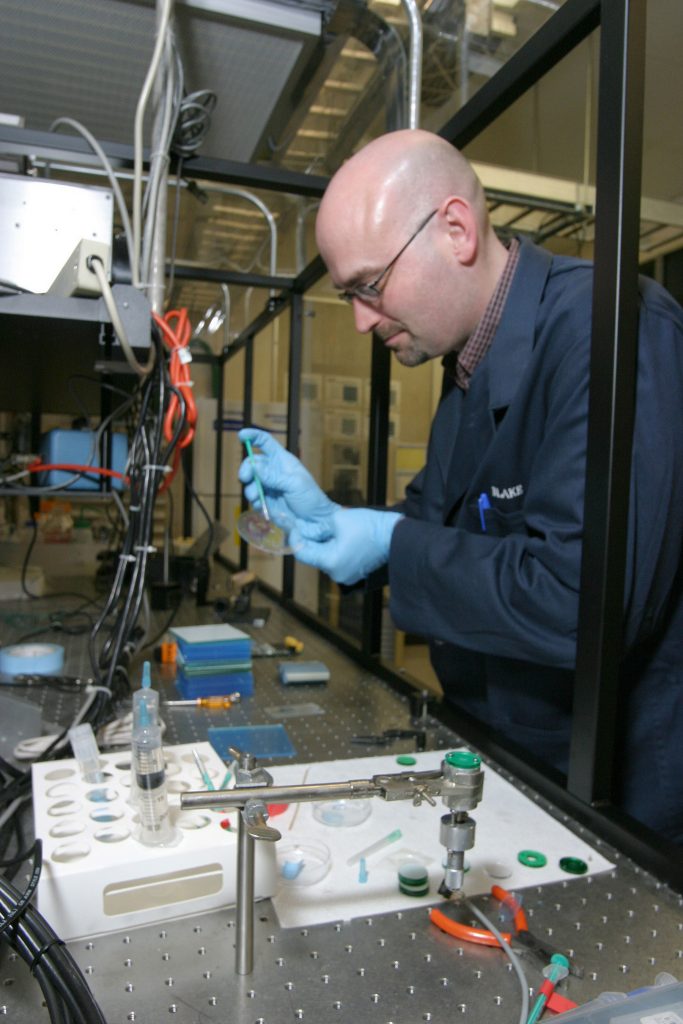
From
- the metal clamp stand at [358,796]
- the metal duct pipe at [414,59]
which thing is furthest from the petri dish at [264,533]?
the metal duct pipe at [414,59]

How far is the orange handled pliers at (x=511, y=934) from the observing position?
21.7 inches

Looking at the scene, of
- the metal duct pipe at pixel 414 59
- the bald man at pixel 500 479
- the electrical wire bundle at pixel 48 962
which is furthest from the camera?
the metal duct pipe at pixel 414 59

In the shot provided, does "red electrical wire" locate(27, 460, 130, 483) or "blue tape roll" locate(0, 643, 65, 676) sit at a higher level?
"red electrical wire" locate(27, 460, 130, 483)

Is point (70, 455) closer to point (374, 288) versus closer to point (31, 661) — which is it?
point (31, 661)

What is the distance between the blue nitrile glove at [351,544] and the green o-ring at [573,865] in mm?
489

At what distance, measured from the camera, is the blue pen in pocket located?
1.01 m

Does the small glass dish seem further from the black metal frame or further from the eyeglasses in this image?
the eyeglasses

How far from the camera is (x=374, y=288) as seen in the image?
107cm

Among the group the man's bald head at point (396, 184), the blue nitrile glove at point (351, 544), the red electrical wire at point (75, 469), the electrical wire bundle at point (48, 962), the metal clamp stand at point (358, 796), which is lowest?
the electrical wire bundle at point (48, 962)

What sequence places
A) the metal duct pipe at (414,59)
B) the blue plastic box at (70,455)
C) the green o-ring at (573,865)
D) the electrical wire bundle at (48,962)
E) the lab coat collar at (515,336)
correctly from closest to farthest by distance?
1. the electrical wire bundle at (48,962)
2. the green o-ring at (573,865)
3. the lab coat collar at (515,336)
4. the metal duct pipe at (414,59)
5. the blue plastic box at (70,455)

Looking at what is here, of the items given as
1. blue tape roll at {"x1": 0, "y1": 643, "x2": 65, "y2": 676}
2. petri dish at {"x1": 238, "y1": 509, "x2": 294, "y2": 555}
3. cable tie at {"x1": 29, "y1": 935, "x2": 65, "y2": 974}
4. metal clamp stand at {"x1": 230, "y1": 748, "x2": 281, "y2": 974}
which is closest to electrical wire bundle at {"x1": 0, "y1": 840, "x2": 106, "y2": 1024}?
cable tie at {"x1": 29, "y1": 935, "x2": 65, "y2": 974}

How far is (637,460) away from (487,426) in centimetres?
32

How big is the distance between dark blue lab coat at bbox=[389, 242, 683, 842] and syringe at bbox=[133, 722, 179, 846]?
394mm

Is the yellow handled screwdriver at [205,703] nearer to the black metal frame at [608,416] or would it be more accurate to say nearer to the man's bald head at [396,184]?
the black metal frame at [608,416]
